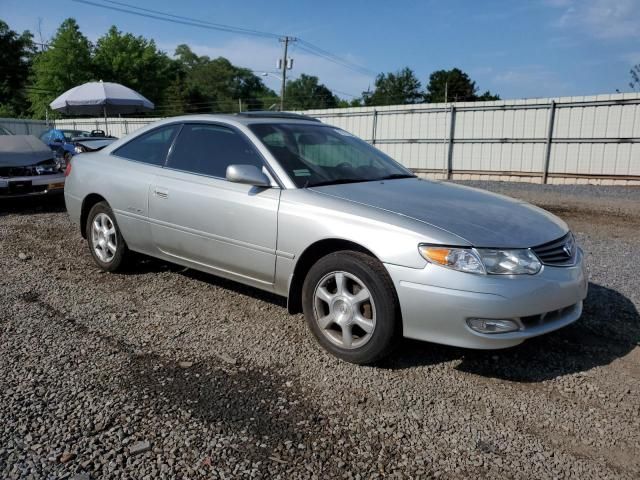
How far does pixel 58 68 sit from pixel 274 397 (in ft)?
177

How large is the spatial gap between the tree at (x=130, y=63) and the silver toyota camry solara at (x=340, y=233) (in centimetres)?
5285

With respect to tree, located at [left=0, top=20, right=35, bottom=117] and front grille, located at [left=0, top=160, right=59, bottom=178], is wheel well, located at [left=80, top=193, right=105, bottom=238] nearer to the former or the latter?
front grille, located at [left=0, top=160, right=59, bottom=178]

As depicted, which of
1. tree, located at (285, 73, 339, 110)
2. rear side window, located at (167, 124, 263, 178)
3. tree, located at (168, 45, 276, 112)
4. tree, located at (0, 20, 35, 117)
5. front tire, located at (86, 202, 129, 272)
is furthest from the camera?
tree, located at (285, 73, 339, 110)

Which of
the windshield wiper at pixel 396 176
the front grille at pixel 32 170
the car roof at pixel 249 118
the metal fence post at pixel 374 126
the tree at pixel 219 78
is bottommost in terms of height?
the front grille at pixel 32 170

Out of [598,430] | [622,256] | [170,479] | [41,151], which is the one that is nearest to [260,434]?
[170,479]

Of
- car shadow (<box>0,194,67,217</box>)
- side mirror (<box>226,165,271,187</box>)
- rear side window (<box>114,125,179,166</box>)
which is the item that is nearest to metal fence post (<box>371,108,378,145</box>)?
car shadow (<box>0,194,67,217</box>)

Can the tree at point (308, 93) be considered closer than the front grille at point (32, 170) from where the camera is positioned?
No

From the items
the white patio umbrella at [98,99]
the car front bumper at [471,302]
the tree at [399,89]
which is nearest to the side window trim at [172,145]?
the car front bumper at [471,302]

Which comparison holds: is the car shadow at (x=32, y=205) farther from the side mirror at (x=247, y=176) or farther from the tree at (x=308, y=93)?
the tree at (x=308, y=93)

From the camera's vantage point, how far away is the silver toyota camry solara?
283 cm

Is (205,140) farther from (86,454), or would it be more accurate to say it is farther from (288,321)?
(86,454)

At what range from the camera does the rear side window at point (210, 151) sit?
153 inches

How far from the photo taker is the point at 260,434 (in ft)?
8.02

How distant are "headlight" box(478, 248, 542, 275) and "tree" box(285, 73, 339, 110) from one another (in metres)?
97.4
